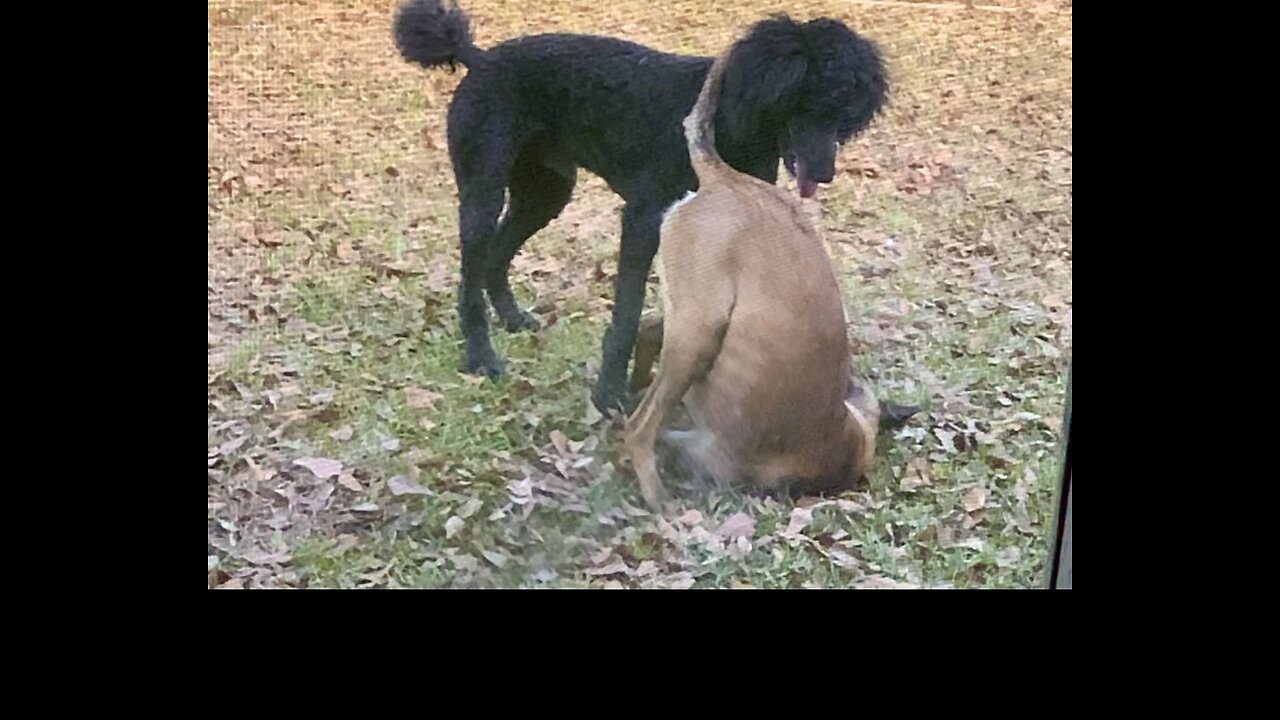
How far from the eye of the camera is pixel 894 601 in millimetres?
1616

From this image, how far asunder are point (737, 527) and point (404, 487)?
42 cm

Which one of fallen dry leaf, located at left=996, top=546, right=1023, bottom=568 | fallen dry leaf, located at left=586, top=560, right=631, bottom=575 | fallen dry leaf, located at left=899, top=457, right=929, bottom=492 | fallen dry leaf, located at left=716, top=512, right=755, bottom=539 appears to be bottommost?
fallen dry leaf, located at left=586, top=560, right=631, bottom=575

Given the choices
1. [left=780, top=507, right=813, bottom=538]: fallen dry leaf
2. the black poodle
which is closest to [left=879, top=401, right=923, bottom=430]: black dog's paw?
[left=780, top=507, right=813, bottom=538]: fallen dry leaf

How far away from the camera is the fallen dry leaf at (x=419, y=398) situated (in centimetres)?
156

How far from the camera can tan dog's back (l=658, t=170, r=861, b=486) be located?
1531mm

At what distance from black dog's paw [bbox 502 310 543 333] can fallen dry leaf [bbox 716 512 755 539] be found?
0.34 meters

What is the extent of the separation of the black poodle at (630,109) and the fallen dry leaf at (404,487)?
0.35m

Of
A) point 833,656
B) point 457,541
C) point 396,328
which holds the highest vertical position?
point 396,328

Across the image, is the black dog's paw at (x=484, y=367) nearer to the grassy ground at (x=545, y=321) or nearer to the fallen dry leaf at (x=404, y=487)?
the grassy ground at (x=545, y=321)

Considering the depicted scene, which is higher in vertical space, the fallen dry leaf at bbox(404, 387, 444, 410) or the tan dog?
the tan dog

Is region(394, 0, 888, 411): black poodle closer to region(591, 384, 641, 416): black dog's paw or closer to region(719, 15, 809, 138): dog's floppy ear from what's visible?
region(719, 15, 809, 138): dog's floppy ear
